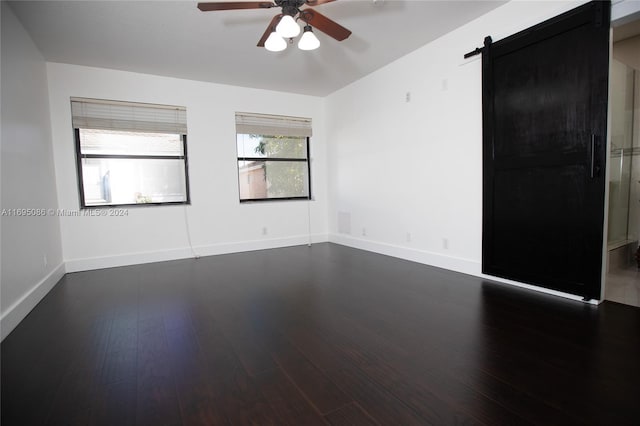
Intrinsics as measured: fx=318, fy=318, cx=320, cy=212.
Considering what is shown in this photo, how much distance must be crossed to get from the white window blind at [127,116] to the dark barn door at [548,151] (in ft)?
12.9

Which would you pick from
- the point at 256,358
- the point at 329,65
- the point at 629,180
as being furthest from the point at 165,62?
the point at 629,180

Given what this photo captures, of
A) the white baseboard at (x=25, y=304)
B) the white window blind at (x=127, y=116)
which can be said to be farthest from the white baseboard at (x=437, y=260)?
the white baseboard at (x=25, y=304)

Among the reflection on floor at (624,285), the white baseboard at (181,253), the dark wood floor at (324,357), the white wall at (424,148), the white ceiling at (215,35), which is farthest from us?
the white baseboard at (181,253)

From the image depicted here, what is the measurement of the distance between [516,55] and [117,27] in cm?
371

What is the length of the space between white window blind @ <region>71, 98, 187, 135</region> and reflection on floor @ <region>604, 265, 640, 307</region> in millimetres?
5167

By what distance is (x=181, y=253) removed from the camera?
15.2 ft

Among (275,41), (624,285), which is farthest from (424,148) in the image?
(624,285)

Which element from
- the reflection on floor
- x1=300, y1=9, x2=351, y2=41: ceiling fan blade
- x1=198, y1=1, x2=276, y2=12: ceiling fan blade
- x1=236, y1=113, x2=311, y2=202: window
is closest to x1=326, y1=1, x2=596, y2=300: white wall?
x1=236, y1=113, x2=311, y2=202: window

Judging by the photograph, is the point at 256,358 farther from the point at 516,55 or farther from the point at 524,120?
the point at 516,55

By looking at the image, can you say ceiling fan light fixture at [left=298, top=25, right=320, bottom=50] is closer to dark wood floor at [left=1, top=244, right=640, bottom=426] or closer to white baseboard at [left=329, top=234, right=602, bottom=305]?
dark wood floor at [left=1, top=244, right=640, bottom=426]

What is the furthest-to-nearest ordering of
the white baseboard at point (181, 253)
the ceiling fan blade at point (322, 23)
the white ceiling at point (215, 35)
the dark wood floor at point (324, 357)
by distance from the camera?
the white baseboard at point (181, 253)
the white ceiling at point (215, 35)
the ceiling fan blade at point (322, 23)
the dark wood floor at point (324, 357)

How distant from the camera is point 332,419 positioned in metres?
1.32

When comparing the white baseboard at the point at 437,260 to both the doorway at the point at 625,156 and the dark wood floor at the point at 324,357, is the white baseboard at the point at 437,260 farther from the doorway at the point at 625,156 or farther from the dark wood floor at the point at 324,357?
the doorway at the point at 625,156

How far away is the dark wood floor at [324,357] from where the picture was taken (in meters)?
1.38
